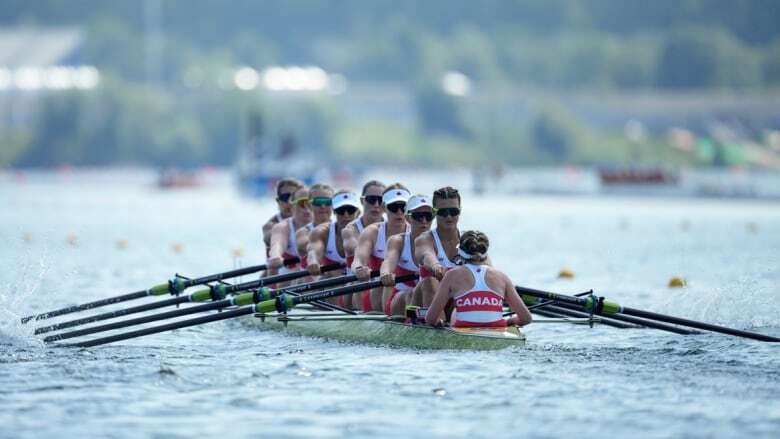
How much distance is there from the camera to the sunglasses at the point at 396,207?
17.5 m

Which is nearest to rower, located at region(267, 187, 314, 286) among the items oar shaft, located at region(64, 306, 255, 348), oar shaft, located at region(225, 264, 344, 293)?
oar shaft, located at region(225, 264, 344, 293)

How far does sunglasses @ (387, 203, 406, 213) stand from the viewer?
17.5 metres

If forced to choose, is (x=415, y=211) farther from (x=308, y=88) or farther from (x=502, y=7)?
(x=502, y=7)

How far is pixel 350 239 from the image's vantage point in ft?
60.6

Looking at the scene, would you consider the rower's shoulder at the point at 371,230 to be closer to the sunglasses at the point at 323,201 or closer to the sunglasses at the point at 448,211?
the sunglasses at the point at 448,211

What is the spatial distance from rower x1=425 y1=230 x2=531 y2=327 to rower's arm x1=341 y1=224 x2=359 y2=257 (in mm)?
2441

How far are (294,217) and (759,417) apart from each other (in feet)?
27.1

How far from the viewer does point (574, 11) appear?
194m

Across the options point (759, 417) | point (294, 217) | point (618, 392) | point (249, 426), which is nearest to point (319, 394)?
point (249, 426)

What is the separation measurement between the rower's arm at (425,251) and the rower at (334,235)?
2.15 metres

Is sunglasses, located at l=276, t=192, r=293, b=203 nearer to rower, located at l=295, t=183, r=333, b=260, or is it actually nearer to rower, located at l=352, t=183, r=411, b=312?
rower, located at l=295, t=183, r=333, b=260

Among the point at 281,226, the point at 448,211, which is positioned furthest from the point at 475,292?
the point at 281,226

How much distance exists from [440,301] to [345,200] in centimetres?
307

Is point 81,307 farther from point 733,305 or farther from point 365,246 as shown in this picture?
point 733,305
